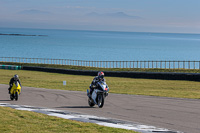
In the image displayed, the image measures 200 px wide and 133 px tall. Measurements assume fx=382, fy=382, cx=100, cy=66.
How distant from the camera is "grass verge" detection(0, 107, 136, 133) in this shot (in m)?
10.8

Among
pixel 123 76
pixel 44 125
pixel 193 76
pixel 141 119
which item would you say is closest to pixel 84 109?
pixel 141 119

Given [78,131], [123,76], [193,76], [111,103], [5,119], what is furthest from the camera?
[123,76]

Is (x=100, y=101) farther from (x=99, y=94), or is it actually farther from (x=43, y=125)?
(x=43, y=125)

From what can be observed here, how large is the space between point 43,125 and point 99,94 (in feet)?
19.2

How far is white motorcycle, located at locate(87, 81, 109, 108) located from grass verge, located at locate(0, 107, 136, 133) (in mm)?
3653

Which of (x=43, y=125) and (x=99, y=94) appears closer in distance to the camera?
(x=43, y=125)

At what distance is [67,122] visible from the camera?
12391mm

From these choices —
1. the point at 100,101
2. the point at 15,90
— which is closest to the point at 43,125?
the point at 100,101

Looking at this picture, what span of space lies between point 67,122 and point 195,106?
7.33 m

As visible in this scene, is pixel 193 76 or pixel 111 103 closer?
pixel 111 103

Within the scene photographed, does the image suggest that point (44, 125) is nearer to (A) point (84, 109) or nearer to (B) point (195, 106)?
(A) point (84, 109)

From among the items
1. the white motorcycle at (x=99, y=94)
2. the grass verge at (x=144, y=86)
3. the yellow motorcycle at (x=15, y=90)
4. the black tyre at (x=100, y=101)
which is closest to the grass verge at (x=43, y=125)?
the white motorcycle at (x=99, y=94)

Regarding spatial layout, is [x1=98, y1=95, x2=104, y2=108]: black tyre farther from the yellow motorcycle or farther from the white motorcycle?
the yellow motorcycle

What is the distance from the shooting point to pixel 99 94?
1730 cm
